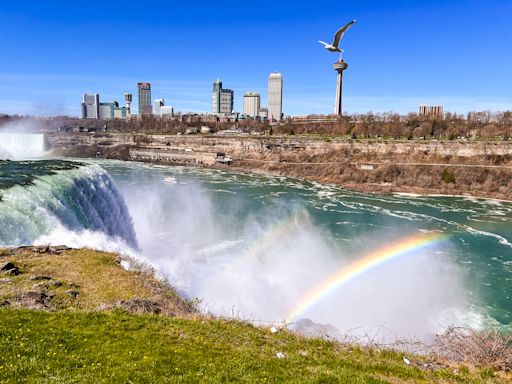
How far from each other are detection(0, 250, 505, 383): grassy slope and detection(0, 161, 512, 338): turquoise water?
2.89 metres

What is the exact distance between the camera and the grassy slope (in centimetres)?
675

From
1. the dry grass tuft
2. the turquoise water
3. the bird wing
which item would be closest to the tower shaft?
the bird wing

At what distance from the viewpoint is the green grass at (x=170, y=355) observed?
22.0 ft

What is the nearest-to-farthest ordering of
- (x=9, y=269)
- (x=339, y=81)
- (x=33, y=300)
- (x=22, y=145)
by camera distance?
1. (x=33, y=300)
2. (x=9, y=269)
3. (x=22, y=145)
4. (x=339, y=81)

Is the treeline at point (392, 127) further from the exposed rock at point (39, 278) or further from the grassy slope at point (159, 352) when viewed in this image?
the exposed rock at point (39, 278)

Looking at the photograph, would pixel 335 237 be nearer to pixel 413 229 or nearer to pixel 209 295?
pixel 413 229

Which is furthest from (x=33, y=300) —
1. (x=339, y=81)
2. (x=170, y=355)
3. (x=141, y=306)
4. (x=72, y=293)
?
(x=339, y=81)

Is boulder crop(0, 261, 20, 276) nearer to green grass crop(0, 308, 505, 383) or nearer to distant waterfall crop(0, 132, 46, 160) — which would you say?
green grass crop(0, 308, 505, 383)

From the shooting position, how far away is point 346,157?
74.9 metres

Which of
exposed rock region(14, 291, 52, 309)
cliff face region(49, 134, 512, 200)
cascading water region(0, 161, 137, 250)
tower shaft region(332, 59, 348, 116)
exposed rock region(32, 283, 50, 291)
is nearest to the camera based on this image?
exposed rock region(14, 291, 52, 309)

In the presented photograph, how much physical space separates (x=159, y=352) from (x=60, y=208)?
539 inches

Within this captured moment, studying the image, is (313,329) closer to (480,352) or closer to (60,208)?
(480,352)

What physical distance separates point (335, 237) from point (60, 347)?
25208 mm

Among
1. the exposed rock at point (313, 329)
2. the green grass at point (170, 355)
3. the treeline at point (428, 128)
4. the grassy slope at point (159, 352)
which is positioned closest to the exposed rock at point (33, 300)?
the grassy slope at point (159, 352)
